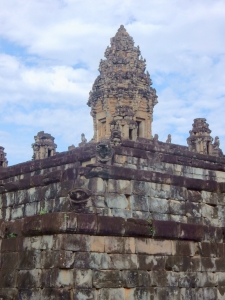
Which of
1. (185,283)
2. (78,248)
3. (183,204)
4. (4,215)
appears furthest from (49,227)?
(4,215)

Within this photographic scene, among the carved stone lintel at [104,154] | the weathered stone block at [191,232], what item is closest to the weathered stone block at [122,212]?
the carved stone lintel at [104,154]

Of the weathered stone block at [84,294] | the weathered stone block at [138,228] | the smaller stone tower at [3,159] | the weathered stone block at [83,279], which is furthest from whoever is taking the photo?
the smaller stone tower at [3,159]

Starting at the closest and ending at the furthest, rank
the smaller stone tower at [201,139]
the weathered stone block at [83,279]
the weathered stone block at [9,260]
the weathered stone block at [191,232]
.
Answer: the weathered stone block at [83,279] → the weathered stone block at [9,260] → the weathered stone block at [191,232] → the smaller stone tower at [201,139]

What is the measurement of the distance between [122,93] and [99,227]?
24.9 meters

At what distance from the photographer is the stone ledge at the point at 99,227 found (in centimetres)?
1006

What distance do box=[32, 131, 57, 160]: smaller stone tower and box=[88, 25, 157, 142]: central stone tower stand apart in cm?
380

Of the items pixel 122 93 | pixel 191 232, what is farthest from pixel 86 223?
pixel 122 93

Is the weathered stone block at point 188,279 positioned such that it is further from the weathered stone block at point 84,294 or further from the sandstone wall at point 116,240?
the weathered stone block at point 84,294

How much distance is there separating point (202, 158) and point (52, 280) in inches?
627

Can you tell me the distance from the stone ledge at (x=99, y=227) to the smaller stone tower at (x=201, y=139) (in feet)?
60.9

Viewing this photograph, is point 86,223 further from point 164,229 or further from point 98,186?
point 98,186

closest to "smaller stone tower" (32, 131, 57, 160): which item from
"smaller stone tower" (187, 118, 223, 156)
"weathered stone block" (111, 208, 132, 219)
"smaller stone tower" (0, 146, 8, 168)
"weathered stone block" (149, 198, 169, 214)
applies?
"smaller stone tower" (0, 146, 8, 168)

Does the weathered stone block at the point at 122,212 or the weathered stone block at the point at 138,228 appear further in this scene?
the weathered stone block at the point at 122,212

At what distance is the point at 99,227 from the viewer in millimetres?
10344
